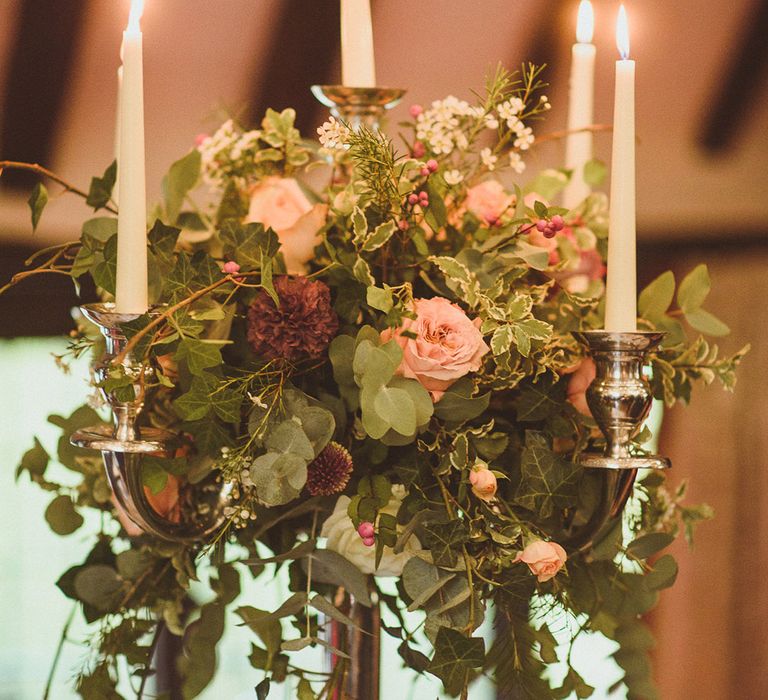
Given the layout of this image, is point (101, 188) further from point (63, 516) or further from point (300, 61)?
point (300, 61)

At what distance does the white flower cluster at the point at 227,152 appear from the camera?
81cm

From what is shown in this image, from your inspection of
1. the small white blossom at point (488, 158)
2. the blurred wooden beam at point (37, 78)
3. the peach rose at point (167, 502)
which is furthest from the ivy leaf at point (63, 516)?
the blurred wooden beam at point (37, 78)

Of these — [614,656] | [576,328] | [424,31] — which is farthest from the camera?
[424,31]

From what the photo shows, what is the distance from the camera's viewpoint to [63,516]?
0.86 metres

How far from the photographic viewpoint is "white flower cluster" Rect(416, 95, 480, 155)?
0.73m

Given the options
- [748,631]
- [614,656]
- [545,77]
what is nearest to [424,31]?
[545,77]

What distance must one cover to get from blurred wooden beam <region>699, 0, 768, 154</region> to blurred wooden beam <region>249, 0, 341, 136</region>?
3.77 ft

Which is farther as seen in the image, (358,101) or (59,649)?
(59,649)

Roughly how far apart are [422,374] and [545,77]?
1930mm

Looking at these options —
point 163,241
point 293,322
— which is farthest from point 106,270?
point 293,322

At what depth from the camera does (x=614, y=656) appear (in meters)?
0.87

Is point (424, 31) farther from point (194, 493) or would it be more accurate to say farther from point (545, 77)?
point (194, 493)

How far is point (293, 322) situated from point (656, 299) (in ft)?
1.14

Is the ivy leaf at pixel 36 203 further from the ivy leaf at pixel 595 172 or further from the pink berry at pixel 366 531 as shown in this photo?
the ivy leaf at pixel 595 172
